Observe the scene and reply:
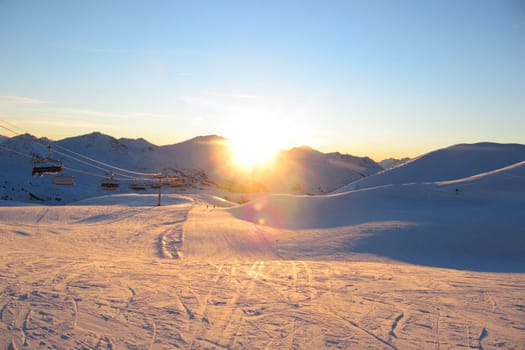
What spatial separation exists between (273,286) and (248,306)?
7.19 ft

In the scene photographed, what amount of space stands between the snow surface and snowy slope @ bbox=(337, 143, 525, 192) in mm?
30986

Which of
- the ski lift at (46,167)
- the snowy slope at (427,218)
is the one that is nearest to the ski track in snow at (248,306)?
the snowy slope at (427,218)

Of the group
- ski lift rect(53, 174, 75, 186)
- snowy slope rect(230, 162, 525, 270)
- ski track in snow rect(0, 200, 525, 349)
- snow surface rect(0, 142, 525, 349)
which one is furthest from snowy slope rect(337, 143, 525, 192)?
ski track in snow rect(0, 200, 525, 349)

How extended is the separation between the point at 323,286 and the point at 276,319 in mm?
3498

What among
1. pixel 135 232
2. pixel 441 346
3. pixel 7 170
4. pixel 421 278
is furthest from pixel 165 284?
pixel 7 170

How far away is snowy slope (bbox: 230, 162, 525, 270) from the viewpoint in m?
21.3

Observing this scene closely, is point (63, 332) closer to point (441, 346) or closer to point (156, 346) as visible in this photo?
point (156, 346)

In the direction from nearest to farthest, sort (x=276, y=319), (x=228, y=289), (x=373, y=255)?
1. (x=276, y=319)
2. (x=228, y=289)
3. (x=373, y=255)

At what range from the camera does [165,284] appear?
11484 millimetres

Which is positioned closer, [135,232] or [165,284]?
[165,284]

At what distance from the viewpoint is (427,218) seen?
2709 centimetres

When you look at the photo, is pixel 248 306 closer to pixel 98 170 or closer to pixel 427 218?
pixel 427 218

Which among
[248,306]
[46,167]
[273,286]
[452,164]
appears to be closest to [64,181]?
[46,167]

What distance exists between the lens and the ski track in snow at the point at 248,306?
25.1 ft
